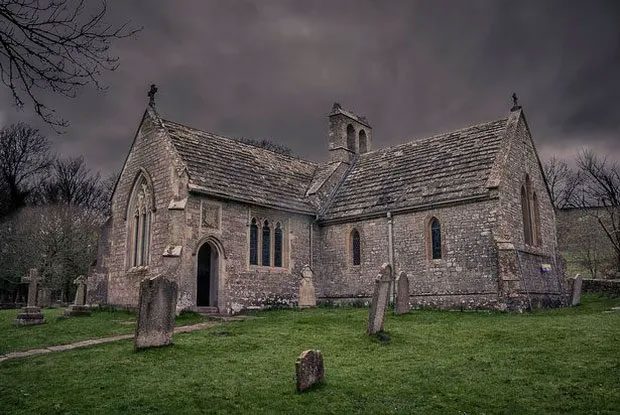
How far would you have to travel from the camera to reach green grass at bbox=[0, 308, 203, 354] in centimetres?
1428

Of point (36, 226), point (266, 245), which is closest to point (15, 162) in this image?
point (36, 226)

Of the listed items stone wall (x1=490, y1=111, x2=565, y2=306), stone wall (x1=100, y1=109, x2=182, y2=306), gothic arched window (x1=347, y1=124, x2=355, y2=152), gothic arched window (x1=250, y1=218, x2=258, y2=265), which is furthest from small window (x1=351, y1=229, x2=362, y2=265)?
stone wall (x1=100, y1=109, x2=182, y2=306)

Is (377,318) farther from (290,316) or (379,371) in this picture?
(290,316)

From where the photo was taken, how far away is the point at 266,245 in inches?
917

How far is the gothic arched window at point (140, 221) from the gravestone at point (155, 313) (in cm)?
939

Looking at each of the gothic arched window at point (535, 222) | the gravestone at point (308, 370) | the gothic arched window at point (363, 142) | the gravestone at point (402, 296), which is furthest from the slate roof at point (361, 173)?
the gravestone at point (308, 370)

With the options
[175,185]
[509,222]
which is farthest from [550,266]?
[175,185]

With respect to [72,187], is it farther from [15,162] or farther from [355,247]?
[355,247]

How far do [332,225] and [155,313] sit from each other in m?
13.8

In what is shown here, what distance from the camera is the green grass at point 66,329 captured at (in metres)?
14.3

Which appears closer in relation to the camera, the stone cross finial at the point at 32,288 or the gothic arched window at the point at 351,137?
the stone cross finial at the point at 32,288

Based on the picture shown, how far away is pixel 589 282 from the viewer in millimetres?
29828

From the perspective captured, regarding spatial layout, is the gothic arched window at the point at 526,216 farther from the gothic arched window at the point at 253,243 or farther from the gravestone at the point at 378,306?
the gothic arched window at the point at 253,243

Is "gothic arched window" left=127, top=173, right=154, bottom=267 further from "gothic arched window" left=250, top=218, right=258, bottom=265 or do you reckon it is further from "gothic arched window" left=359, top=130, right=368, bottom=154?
"gothic arched window" left=359, top=130, right=368, bottom=154
